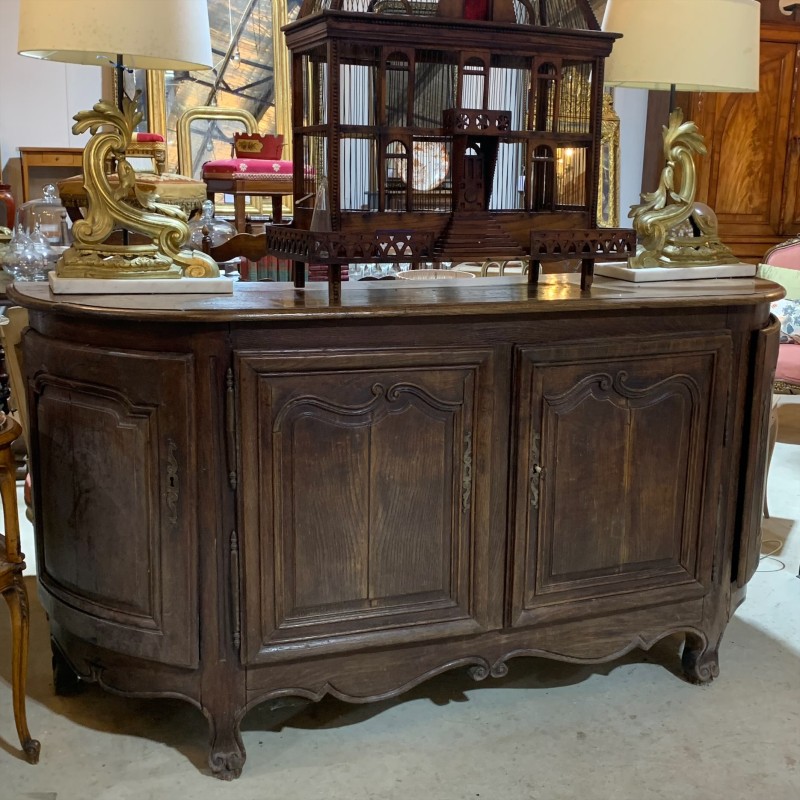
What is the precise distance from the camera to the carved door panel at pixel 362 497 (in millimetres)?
1970

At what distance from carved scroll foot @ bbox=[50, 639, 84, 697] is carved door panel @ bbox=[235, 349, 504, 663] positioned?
1.97ft

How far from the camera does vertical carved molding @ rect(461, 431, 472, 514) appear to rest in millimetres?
2102

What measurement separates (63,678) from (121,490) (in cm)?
66

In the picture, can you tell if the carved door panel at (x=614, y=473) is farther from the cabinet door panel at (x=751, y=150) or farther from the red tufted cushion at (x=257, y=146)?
the red tufted cushion at (x=257, y=146)

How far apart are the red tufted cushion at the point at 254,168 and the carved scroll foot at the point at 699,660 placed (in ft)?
17.4

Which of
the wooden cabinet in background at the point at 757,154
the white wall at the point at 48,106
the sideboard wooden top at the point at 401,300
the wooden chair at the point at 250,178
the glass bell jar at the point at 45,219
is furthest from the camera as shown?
the white wall at the point at 48,106

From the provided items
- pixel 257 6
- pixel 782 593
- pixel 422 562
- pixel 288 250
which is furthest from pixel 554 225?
pixel 257 6

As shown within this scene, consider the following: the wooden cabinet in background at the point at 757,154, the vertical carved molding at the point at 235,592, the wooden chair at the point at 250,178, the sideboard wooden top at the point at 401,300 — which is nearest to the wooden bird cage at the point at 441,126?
the sideboard wooden top at the point at 401,300

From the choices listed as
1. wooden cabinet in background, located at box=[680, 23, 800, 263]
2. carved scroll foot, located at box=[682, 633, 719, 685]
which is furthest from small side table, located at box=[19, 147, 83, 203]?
carved scroll foot, located at box=[682, 633, 719, 685]

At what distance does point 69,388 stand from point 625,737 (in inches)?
58.1

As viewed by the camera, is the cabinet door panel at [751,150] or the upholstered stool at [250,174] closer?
the cabinet door panel at [751,150]

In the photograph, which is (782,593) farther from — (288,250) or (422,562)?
(288,250)

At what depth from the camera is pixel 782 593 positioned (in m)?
3.06

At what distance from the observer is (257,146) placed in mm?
7270
